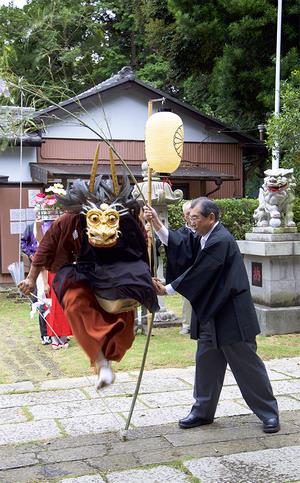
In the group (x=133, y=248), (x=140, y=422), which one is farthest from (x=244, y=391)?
(x=133, y=248)

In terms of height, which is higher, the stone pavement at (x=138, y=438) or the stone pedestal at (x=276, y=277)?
the stone pedestal at (x=276, y=277)

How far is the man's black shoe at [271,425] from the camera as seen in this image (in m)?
4.69

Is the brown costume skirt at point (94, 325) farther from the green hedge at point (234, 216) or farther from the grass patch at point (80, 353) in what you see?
the green hedge at point (234, 216)

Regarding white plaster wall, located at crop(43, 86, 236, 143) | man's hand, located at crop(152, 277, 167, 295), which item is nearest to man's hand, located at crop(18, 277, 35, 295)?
man's hand, located at crop(152, 277, 167, 295)

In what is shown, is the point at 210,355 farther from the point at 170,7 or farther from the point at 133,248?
the point at 170,7

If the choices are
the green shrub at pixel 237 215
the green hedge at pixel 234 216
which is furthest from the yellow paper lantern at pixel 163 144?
the green shrub at pixel 237 215

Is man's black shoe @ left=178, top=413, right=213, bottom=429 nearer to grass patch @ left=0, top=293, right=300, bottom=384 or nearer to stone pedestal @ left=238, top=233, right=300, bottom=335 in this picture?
grass patch @ left=0, top=293, right=300, bottom=384

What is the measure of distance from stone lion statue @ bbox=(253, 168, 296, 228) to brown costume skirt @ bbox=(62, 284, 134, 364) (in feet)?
16.0

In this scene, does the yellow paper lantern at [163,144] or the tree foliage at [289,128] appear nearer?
the yellow paper lantern at [163,144]

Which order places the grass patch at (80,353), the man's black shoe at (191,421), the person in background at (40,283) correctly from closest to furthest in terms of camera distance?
1. the man's black shoe at (191,421)
2. the grass patch at (80,353)
3. the person in background at (40,283)

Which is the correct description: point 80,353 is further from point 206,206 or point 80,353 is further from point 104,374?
point 206,206

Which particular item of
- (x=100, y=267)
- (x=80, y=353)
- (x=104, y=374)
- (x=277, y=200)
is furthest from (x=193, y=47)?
(x=104, y=374)

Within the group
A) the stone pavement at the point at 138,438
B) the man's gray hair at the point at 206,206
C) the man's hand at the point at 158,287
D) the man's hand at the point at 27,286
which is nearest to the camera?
the stone pavement at the point at 138,438

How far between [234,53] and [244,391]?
13.9 meters
